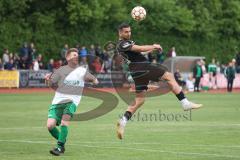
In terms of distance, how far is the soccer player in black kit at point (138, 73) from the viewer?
17391mm

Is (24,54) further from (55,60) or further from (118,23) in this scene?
(118,23)

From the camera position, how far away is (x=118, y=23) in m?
58.3

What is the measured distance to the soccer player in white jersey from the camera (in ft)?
52.0

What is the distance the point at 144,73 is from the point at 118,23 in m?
40.4

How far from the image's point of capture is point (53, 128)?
53.1 feet

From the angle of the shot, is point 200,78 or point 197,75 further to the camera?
point 200,78

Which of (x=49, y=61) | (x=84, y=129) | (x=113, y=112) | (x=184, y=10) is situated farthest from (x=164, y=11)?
A: (x=84, y=129)

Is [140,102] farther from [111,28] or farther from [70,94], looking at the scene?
[111,28]

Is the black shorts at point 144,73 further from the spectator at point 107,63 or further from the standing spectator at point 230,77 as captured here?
the standing spectator at point 230,77

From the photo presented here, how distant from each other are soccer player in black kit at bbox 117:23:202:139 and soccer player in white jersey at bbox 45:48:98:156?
1461mm

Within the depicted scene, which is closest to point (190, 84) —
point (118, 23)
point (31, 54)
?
point (118, 23)

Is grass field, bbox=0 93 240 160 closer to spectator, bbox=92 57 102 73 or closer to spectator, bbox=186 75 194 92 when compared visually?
spectator, bbox=92 57 102 73

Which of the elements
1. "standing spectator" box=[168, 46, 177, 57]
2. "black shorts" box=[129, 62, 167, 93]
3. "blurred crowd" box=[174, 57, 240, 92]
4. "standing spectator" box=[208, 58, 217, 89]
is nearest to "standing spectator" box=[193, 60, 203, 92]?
"blurred crowd" box=[174, 57, 240, 92]

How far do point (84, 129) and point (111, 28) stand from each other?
123ft
